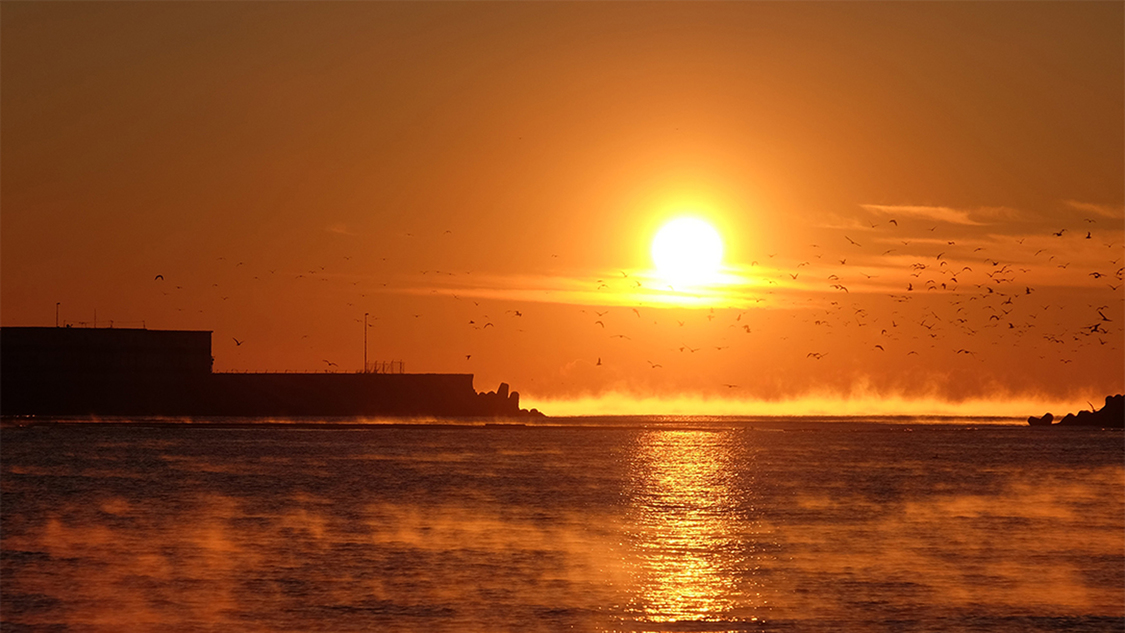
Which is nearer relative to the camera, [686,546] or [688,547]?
[688,547]

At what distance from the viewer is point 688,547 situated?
197ft

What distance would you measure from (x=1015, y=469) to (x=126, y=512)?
297 ft

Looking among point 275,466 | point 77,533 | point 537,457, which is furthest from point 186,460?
point 77,533

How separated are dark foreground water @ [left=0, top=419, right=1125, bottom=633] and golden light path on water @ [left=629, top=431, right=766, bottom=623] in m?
0.22

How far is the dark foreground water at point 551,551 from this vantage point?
4150 centimetres

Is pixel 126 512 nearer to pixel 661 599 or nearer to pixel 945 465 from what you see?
pixel 661 599

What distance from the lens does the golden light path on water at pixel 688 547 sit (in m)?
42.3

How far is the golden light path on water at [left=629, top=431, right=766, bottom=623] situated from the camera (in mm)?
42344

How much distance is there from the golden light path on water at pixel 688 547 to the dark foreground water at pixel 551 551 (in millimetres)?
222

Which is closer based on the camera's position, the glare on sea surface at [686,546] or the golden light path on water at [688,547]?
the golden light path on water at [688,547]

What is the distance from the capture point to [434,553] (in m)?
56.5

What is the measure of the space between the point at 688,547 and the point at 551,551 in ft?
20.6

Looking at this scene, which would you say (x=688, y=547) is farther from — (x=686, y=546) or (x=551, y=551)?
(x=551, y=551)

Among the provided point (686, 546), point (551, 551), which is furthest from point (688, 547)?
point (551, 551)
